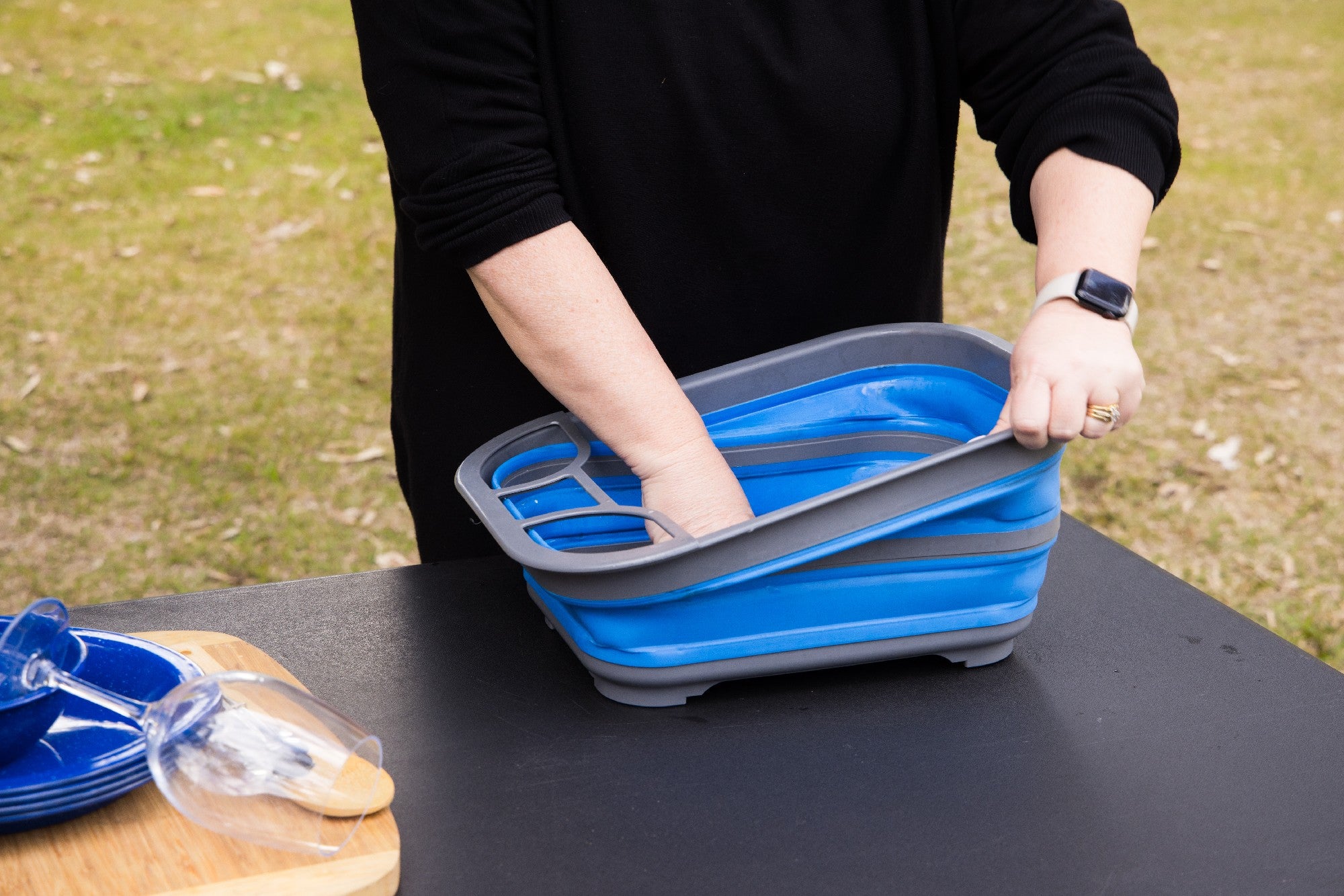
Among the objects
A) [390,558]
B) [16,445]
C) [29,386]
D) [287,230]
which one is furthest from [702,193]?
[287,230]

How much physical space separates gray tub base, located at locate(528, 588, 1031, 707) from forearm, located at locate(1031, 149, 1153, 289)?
0.25 meters

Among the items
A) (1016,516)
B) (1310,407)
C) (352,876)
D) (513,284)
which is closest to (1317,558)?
(1310,407)

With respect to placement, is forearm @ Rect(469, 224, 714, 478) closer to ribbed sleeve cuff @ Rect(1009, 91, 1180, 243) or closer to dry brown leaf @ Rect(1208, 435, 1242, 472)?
ribbed sleeve cuff @ Rect(1009, 91, 1180, 243)

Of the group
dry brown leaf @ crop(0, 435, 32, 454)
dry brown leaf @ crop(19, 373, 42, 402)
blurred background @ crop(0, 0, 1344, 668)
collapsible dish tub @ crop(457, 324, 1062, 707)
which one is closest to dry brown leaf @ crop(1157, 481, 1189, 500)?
blurred background @ crop(0, 0, 1344, 668)

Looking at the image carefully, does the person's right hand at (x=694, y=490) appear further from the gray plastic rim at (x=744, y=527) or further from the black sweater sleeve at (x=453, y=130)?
the black sweater sleeve at (x=453, y=130)

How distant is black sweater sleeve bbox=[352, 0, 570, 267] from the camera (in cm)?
83

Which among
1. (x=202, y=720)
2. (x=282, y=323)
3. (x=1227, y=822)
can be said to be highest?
(x=202, y=720)

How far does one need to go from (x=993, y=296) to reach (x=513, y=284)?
290 centimetres

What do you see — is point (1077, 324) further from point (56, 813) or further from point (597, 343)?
point (56, 813)

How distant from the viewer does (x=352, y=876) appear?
601 mm

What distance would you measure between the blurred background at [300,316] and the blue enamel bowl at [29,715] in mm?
1763

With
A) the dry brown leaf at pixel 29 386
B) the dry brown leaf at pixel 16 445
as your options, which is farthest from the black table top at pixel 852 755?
the dry brown leaf at pixel 29 386

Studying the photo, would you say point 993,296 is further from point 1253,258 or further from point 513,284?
point 513,284

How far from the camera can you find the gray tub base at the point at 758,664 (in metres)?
0.76
